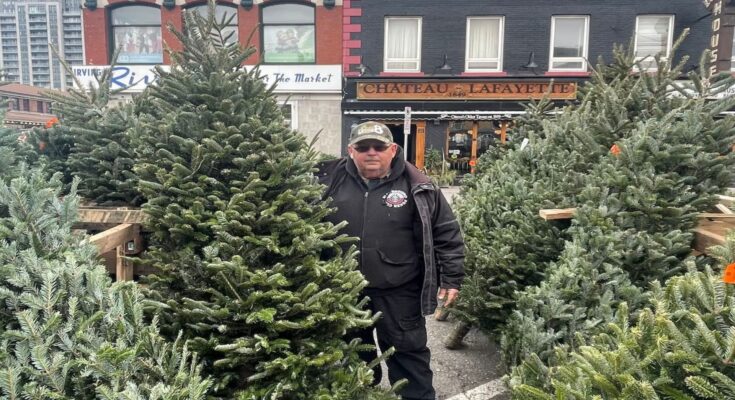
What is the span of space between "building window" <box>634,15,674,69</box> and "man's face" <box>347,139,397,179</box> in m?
17.6

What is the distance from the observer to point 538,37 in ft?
58.3

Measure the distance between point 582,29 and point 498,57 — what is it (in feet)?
10.5

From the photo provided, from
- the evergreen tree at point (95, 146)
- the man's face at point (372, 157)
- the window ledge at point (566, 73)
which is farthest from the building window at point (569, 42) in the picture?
the evergreen tree at point (95, 146)

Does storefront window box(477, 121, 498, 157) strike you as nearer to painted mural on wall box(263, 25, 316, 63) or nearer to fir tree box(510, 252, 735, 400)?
painted mural on wall box(263, 25, 316, 63)

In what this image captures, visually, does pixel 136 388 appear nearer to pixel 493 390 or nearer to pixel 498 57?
pixel 493 390

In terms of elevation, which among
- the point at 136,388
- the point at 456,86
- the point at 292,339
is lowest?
the point at 292,339

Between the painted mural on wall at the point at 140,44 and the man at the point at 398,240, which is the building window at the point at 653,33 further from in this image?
the painted mural on wall at the point at 140,44

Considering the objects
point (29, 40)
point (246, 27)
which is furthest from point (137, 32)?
point (29, 40)

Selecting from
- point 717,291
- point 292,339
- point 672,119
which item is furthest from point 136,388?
point 672,119

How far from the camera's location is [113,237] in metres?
2.93

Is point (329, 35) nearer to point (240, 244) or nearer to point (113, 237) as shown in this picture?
point (113, 237)

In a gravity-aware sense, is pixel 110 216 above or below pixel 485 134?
below

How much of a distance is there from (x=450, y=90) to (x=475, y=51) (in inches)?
71.0

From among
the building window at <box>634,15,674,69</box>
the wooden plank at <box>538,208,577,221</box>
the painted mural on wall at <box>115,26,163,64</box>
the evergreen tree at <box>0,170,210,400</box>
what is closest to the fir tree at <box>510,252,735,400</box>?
the evergreen tree at <box>0,170,210,400</box>
